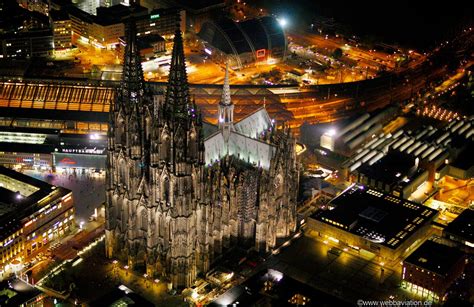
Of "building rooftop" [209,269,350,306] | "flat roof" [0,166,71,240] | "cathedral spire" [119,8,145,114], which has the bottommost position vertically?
"building rooftop" [209,269,350,306]

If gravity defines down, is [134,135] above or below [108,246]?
above

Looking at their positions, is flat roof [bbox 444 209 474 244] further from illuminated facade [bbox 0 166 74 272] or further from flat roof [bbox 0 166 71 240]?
flat roof [bbox 0 166 71 240]

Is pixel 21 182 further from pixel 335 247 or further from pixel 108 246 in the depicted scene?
pixel 335 247

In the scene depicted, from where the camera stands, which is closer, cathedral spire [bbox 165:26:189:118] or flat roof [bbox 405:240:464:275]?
cathedral spire [bbox 165:26:189:118]

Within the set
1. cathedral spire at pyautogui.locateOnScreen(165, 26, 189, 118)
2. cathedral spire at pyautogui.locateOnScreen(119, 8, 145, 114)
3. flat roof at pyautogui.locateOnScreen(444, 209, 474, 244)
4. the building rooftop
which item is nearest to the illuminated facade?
cathedral spire at pyautogui.locateOnScreen(119, 8, 145, 114)

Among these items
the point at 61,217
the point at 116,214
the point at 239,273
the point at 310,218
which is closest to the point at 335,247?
the point at 310,218

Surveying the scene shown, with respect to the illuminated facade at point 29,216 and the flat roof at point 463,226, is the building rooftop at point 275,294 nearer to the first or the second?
the flat roof at point 463,226
